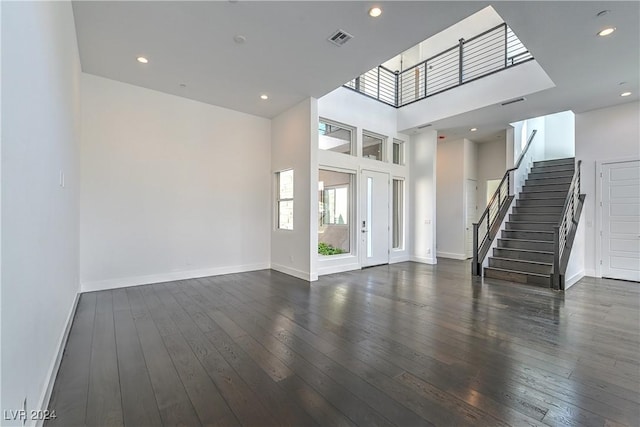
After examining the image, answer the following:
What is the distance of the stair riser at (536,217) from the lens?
639 centimetres

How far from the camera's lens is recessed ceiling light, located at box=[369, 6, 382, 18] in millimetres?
3014

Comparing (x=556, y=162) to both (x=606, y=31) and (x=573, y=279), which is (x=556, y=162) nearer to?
(x=573, y=279)

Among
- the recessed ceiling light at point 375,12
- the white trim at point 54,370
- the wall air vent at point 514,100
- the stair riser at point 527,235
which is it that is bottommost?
the white trim at point 54,370

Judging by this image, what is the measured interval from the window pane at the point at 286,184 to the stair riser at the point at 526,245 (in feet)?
15.8

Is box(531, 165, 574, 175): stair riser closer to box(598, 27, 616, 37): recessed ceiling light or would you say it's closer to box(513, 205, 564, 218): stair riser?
box(513, 205, 564, 218): stair riser

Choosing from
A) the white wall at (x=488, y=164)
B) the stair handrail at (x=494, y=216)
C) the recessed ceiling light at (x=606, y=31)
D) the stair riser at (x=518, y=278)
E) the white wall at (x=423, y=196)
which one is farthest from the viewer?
the white wall at (x=488, y=164)

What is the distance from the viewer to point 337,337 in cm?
297

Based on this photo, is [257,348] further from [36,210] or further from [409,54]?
[409,54]

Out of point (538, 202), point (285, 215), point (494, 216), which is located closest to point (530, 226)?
point (494, 216)

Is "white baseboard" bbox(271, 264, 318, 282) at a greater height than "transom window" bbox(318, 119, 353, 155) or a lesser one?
lesser

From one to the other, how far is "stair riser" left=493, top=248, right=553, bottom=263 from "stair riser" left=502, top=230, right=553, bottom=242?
1.81 ft

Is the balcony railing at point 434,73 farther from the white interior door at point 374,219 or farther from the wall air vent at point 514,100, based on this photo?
the white interior door at point 374,219

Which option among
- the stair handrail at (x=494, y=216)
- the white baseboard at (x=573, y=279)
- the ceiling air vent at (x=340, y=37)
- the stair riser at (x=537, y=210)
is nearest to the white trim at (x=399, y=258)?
the stair handrail at (x=494, y=216)

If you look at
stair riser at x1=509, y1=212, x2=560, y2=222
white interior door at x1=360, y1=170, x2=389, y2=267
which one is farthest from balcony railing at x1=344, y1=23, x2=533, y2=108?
stair riser at x1=509, y1=212, x2=560, y2=222
